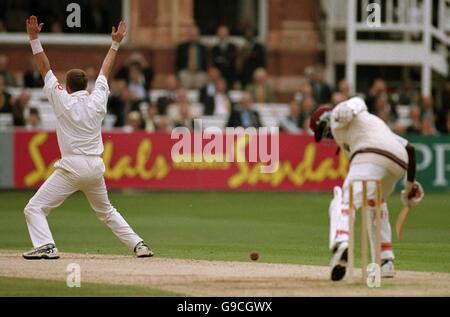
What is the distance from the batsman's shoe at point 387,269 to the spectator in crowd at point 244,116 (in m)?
15.7

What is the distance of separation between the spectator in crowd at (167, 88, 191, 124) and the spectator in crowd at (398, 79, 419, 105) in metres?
6.44

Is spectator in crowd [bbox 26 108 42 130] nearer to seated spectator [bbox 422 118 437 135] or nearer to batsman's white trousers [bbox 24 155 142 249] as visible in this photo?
seated spectator [bbox 422 118 437 135]

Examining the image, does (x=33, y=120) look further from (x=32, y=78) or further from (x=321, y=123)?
(x=321, y=123)

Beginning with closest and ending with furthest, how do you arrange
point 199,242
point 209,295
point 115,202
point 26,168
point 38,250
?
point 209,295 → point 38,250 → point 199,242 → point 115,202 → point 26,168

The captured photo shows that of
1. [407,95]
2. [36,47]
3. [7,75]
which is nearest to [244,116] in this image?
[7,75]

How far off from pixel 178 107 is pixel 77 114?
47.7 feet

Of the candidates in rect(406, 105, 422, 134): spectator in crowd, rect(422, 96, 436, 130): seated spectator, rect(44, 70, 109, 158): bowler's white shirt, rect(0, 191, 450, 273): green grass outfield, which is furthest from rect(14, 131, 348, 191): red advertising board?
rect(44, 70, 109, 158): bowler's white shirt

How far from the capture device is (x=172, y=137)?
28531mm

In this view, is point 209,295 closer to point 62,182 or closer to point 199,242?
point 62,182

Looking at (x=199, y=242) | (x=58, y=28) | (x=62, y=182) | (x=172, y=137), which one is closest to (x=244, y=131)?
(x=172, y=137)

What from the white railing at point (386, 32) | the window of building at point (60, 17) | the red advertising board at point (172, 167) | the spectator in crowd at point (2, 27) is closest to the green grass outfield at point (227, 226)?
the red advertising board at point (172, 167)

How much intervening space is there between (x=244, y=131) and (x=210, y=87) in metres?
2.17

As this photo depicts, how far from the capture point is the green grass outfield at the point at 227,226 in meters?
17.0

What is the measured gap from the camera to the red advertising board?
91.4ft
